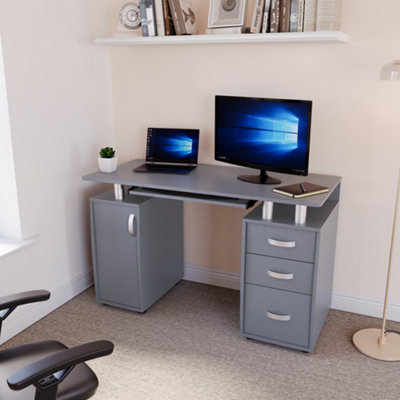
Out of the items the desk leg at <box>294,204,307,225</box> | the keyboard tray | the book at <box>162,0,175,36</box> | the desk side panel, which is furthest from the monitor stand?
the book at <box>162,0,175,36</box>

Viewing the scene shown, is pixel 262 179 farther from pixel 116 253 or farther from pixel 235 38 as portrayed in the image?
pixel 116 253

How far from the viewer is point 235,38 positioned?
2.57 metres

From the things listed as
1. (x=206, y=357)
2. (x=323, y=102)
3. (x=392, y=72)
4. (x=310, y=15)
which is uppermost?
(x=310, y=15)

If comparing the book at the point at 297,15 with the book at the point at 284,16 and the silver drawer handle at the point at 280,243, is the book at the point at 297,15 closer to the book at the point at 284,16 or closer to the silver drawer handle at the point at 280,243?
the book at the point at 284,16

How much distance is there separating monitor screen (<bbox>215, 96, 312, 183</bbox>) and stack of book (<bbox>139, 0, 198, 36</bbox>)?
46cm

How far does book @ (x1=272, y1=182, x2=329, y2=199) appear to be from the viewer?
7.64 feet

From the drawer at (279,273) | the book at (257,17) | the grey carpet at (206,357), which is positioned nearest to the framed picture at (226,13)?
the book at (257,17)

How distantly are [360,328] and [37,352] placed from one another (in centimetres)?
182

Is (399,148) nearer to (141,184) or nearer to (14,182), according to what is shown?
(141,184)

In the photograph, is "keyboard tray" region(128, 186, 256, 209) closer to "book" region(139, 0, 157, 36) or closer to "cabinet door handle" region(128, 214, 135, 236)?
"cabinet door handle" region(128, 214, 135, 236)

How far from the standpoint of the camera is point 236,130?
2.69 m

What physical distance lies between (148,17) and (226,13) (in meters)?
0.45

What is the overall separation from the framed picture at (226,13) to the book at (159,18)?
275mm

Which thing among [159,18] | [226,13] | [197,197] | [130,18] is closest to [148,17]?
[159,18]
